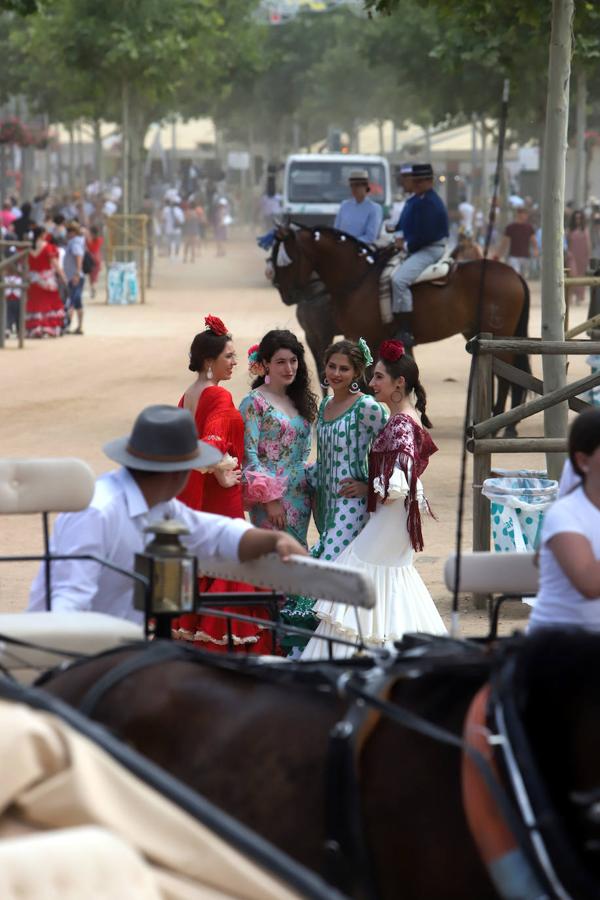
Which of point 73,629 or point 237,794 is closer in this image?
point 237,794

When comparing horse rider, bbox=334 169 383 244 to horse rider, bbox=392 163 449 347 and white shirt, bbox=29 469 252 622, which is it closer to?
horse rider, bbox=392 163 449 347

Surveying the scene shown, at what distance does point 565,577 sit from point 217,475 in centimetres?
335

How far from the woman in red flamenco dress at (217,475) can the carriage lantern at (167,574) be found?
2581 mm

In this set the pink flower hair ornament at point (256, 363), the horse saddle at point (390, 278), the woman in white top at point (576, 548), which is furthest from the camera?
the horse saddle at point (390, 278)

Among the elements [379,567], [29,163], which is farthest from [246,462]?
[29,163]

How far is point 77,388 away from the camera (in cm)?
1933

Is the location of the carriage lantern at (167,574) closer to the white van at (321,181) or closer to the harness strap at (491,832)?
the harness strap at (491,832)

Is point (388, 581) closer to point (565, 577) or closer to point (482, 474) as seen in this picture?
point (482, 474)

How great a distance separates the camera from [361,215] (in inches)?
749

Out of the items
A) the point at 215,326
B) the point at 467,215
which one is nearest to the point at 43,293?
the point at 215,326

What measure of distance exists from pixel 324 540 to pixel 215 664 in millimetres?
3838

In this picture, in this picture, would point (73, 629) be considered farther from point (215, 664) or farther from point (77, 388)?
point (77, 388)

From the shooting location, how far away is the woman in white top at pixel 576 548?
167 inches

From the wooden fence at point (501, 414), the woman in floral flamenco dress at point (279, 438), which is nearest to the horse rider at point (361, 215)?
the wooden fence at point (501, 414)
